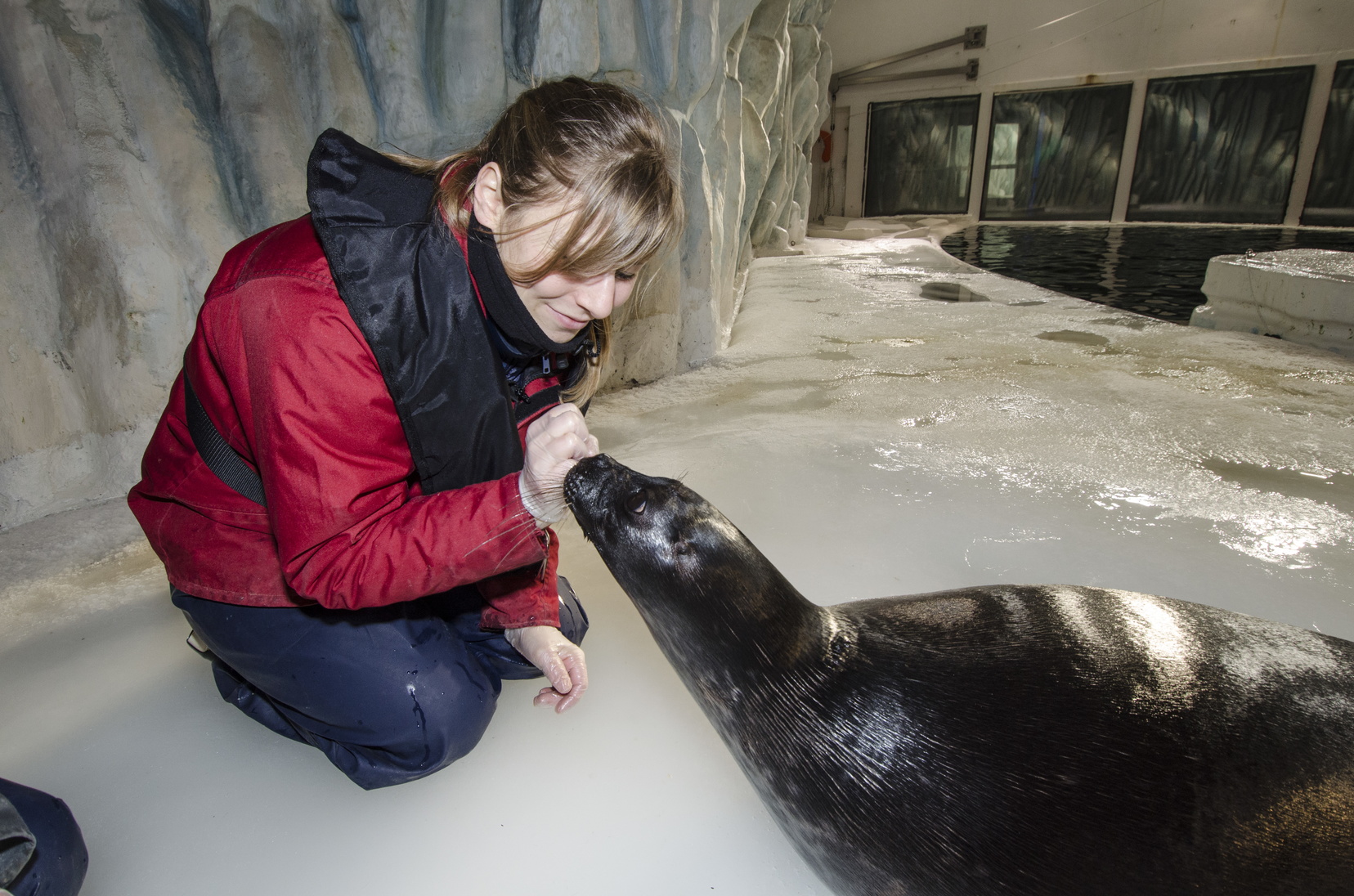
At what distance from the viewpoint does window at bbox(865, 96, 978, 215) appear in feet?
51.8

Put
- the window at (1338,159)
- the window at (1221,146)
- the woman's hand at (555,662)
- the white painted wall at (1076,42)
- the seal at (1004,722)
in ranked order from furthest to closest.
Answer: the window at (1221,146) < the white painted wall at (1076,42) < the window at (1338,159) < the woman's hand at (555,662) < the seal at (1004,722)

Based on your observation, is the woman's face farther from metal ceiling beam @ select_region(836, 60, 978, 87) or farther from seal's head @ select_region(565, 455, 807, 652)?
metal ceiling beam @ select_region(836, 60, 978, 87)

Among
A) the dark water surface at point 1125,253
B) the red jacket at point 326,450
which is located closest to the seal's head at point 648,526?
the red jacket at point 326,450

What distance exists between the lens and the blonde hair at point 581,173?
3.73 feet

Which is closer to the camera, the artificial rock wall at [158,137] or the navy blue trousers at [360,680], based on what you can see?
the navy blue trousers at [360,680]

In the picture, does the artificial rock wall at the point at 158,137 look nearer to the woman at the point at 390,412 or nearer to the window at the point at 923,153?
the woman at the point at 390,412

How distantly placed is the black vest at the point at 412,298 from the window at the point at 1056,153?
54.8ft

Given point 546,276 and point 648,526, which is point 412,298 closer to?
point 546,276

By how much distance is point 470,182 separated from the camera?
1219 mm

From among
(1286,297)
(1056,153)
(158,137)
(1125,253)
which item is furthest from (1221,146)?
(158,137)

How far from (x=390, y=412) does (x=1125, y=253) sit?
11.3m

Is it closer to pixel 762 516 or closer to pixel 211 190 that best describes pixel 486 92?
pixel 211 190

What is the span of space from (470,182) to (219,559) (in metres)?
0.77

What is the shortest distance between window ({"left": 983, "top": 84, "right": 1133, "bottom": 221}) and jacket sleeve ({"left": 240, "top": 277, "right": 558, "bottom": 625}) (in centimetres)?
1686
